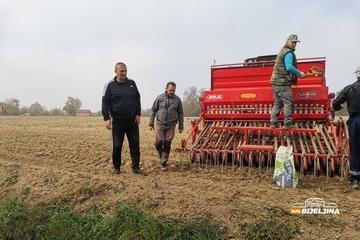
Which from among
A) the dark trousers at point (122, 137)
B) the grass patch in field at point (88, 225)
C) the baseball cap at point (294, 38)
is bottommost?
the grass patch in field at point (88, 225)

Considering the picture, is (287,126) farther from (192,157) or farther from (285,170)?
(192,157)

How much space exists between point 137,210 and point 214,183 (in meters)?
1.41

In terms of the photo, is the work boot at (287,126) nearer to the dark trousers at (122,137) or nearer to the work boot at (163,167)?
the work boot at (163,167)

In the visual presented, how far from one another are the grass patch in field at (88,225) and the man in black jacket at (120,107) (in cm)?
151

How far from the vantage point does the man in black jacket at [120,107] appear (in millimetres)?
4992

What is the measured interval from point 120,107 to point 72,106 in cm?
7154

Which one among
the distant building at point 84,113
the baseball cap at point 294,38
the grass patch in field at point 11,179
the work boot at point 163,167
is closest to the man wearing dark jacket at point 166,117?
the work boot at point 163,167

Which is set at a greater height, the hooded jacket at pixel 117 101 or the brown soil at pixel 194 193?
the hooded jacket at pixel 117 101

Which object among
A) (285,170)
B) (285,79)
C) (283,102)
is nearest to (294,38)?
→ (285,79)

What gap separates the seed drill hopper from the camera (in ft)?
16.5

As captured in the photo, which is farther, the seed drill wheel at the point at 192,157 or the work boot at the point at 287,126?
the seed drill wheel at the point at 192,157

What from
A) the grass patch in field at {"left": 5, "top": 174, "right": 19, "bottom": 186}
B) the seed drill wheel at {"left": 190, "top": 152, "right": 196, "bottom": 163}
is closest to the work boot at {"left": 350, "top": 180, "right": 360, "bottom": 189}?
the seed drill wheel at {"left": 190, "top": 152, "right": 196, "bottom": 163}

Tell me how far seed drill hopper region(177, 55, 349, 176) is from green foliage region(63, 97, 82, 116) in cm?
6548

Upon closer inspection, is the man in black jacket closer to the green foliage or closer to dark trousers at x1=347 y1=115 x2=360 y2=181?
dark trousers at x1=347 y1=115 x2=360 y2=181
